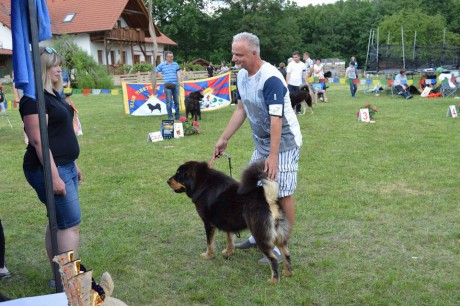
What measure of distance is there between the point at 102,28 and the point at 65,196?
38.7m

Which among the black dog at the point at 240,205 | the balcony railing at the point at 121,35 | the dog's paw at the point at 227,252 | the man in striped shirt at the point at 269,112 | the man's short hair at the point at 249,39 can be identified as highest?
the balcony railing at the point at 121,35

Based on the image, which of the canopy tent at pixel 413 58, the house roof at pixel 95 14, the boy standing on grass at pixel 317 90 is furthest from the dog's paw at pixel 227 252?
the house roof at pixel 95 14

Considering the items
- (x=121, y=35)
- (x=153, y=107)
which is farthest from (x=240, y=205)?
(x=121, y=35)

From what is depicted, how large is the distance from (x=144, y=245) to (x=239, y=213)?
1.31m

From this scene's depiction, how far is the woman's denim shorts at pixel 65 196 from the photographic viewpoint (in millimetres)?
3037

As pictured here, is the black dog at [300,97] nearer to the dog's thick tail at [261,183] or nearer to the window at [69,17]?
the dog's thick tail at [261,183]

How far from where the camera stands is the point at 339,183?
6324 millimetres

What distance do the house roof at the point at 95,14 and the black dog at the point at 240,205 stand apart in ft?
124

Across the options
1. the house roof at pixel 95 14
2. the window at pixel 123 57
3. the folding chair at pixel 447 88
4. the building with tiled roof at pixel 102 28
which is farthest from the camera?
the window at pixel 123 57

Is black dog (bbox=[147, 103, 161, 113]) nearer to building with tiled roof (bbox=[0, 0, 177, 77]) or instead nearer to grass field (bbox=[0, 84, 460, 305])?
grass field (bbox=[0, 84, 460, 305])

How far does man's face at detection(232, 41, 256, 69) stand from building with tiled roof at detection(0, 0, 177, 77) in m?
37.8

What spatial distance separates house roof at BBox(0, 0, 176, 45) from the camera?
129 ft

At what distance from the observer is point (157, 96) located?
1510 cm

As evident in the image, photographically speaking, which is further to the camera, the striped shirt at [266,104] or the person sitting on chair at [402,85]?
the person sitting on chair at [402,85]
